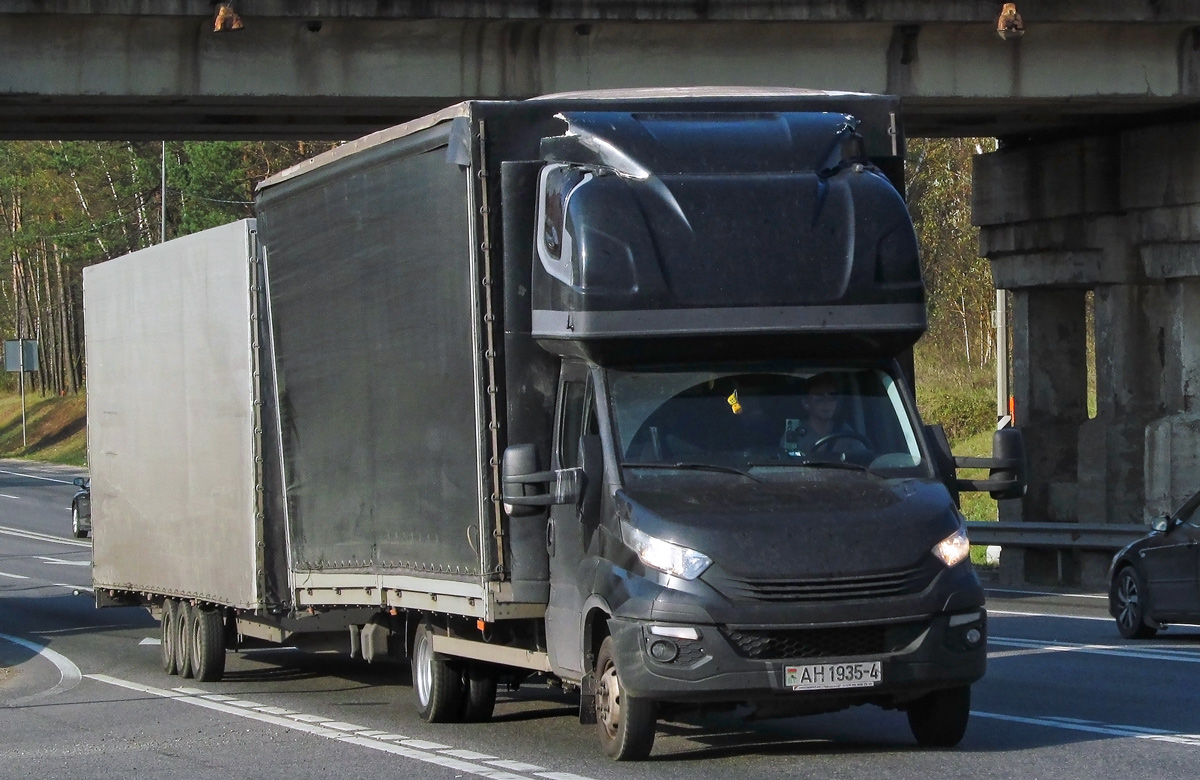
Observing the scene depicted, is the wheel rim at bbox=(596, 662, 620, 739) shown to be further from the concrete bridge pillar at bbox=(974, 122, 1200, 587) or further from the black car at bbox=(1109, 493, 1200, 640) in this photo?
the concrete bridge pillar at bbox=(974, 122, 1200, 587)

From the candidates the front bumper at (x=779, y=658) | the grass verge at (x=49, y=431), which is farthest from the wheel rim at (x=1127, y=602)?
the grass verge at (x=49, y=431)

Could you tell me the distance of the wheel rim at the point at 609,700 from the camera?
991cm

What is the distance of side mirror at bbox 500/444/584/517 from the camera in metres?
10.0

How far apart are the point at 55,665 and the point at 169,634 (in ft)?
6.52

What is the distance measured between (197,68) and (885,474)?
1338cm

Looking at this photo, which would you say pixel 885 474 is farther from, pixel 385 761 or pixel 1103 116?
pixel 1103 116

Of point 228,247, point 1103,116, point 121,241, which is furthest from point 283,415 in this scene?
point 121,241

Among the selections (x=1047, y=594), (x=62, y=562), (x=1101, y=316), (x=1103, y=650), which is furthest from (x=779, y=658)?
(x=62, y=562)

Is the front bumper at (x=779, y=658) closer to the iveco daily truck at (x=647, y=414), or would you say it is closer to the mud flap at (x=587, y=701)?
the iveco daily truck at (x=647, y=414)

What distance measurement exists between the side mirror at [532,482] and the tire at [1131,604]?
8.89 meters

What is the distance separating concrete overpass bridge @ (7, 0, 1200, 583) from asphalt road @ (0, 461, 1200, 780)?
6600 millimetres

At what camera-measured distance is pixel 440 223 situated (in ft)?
36.5

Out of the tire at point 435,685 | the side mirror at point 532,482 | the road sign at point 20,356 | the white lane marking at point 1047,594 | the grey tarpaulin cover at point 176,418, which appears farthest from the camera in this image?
the road sign at point 20,356

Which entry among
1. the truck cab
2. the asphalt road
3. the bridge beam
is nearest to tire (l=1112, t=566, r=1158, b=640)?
the asphalt road
